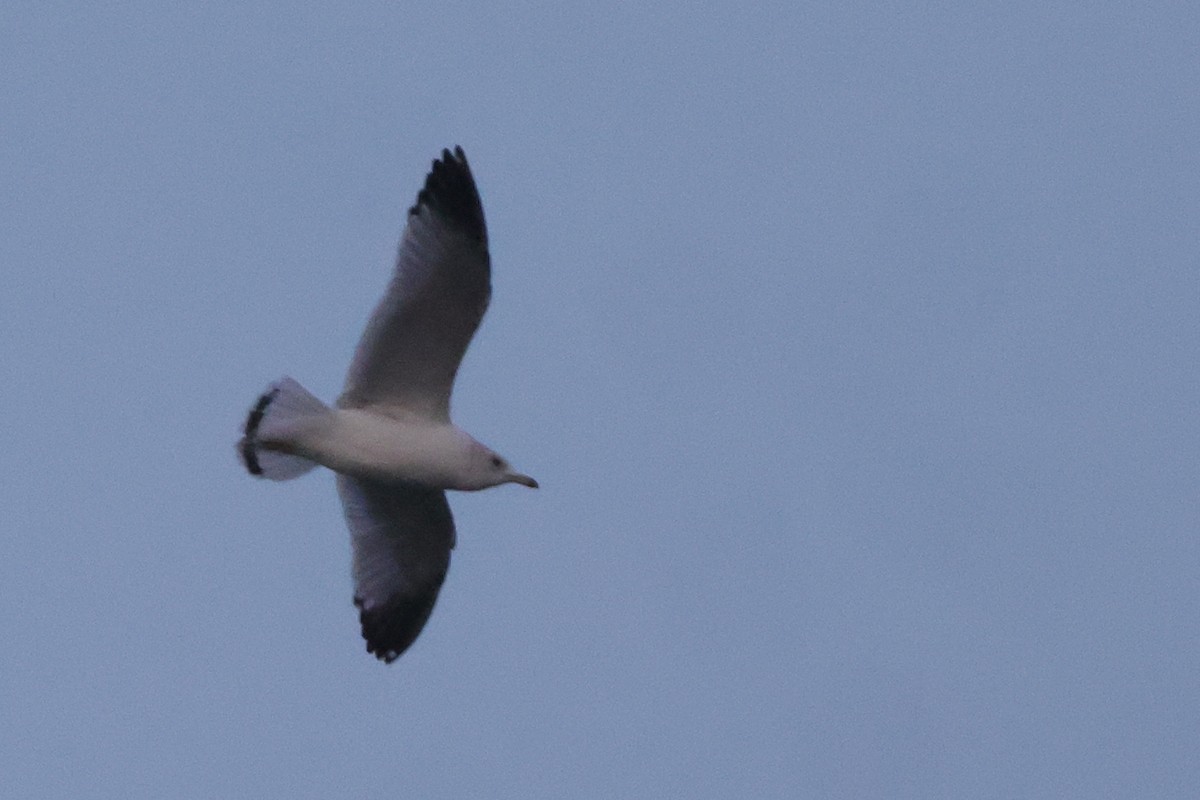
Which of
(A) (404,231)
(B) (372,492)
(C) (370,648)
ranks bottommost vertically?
(C) (370,648)

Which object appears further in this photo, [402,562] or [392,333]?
[402,562]

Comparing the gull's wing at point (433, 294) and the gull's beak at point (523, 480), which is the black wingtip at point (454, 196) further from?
the gull's beak at point (523, 480)

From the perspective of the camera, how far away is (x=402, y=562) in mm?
13547

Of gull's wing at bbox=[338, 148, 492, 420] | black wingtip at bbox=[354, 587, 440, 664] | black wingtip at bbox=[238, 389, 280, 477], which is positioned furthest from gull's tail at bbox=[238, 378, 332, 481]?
black wingtip at bbox=[354, 587, 440, 664]

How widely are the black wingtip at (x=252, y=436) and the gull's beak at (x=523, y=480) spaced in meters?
1.46

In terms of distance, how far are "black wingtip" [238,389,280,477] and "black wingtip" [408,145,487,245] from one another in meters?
1.32

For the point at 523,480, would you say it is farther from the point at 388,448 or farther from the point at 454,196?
the point at 454,196

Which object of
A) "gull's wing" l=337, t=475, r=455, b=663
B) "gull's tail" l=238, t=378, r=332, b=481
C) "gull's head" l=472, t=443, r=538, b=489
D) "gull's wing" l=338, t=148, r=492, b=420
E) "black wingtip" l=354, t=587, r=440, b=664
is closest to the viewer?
"gull's wing" l=338, t=148, r=492, b=420

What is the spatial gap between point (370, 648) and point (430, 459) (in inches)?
65.2

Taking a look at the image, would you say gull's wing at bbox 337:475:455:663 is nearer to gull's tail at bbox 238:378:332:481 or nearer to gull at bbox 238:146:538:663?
gull at bbox 238:146:538:663

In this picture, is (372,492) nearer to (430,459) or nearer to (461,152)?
(430,459)

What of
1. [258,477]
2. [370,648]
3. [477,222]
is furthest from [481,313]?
[370,648]

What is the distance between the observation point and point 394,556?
1353cm

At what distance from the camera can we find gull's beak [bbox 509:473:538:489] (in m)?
12.9
